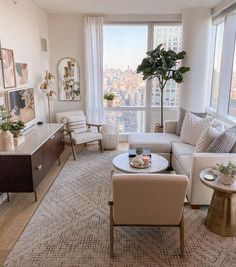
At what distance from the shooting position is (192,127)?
4066 mm

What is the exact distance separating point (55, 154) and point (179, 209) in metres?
2.45

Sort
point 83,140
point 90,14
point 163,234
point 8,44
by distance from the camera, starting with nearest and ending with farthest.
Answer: point 163,234 < point 8,44 < point 83,140 < point 90,14

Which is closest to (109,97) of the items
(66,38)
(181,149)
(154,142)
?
(66,38)

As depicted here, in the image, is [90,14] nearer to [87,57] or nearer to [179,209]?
[87,57]

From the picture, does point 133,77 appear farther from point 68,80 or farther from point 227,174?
point 227,174

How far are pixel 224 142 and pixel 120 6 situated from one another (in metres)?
3.20

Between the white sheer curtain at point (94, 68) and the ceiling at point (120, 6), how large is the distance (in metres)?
0.29

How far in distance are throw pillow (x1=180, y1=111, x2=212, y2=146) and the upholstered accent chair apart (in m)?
1.62

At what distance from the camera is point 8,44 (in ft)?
11.4

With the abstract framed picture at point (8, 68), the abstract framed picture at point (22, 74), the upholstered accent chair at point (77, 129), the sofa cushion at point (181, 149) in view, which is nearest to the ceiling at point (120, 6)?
the abstract framed picture at point (22, 74)

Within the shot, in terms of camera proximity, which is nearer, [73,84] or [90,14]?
[90,14]

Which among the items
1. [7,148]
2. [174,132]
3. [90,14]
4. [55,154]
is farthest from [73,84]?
[7,148]

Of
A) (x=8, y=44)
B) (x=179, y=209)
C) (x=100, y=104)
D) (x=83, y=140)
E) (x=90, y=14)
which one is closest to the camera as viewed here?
(x=179, y=209)

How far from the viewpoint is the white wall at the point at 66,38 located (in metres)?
5.25
